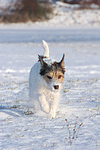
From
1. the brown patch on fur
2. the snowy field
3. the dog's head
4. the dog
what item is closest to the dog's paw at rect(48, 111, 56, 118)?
the dog

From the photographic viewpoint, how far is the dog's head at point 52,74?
5199mm

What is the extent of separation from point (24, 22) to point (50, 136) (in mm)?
31459

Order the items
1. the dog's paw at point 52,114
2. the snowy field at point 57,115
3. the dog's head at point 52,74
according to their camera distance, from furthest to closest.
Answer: the dog's paw at point 52,114 < the dog's head at point 52,74 < the snowy field at point 57,115

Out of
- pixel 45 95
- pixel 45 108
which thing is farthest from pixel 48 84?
pixel 45 108

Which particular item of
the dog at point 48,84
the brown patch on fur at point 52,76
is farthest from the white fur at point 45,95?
the brown patch on fur at point 52,76

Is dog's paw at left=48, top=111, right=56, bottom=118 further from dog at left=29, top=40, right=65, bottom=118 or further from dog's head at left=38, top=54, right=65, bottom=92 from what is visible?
dog's head at left=38, top=54, right=65, bottom=92

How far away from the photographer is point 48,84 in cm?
535

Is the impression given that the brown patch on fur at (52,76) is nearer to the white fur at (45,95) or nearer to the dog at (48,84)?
the dog at (48,84)

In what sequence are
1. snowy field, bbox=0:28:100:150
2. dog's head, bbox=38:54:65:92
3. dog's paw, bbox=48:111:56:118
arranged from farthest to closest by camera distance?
dog's paw, bbox=48:111:56:118 < dog's head, bbox=38:54:65:92 < snowy field, bbox=0:28:100:150

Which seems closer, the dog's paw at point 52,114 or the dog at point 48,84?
the dog at point 48,84

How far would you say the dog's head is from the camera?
5199 mm

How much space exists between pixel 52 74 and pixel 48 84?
0.23 m

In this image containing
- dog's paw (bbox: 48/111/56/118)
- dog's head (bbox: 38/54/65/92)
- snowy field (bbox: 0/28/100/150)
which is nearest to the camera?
snowy field (bbox: 0/28/100/150)

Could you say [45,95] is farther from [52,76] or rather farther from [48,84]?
[52,76]
